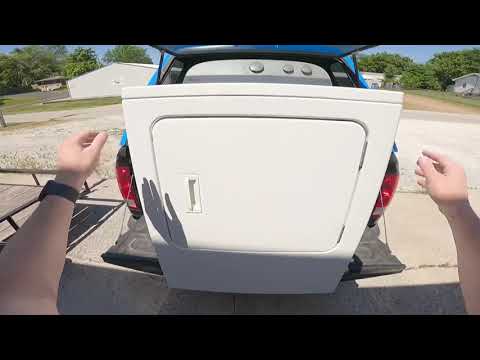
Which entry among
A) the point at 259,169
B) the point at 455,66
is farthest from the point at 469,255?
the point at 455,66

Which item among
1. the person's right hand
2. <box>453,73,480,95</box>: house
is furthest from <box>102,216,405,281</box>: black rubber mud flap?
<box>453,73,480,95</box>: house

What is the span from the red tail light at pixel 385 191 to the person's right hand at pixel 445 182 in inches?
20.9

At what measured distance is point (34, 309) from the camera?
1.99 feet

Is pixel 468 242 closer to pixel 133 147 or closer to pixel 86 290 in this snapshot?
pixel 133 147

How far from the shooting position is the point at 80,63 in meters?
48.6

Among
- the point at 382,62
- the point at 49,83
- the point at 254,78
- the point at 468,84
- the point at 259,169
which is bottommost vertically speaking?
the point at 49,83

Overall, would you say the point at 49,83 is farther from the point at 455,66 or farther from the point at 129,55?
the point at 455,66

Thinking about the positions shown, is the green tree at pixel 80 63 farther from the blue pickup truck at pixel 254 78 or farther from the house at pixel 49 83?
the blue pickup truck at pixel 254 78

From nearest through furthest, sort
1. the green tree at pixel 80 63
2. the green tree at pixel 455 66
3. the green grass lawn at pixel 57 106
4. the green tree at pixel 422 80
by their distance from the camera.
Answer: the green grass lawn at pixel 57 106 < the green tree at pixel 422 80 < the green tree at pixel 455 66 < the green tree at pixel 80 63

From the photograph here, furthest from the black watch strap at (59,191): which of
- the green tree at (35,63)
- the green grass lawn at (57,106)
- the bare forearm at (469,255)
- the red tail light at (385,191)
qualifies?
the green tree at (35,63)

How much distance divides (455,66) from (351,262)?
55.8 meters

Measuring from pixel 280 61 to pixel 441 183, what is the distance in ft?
6.82

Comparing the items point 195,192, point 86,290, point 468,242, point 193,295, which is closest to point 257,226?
point 195,192

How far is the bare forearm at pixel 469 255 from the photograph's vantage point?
0.73 m
